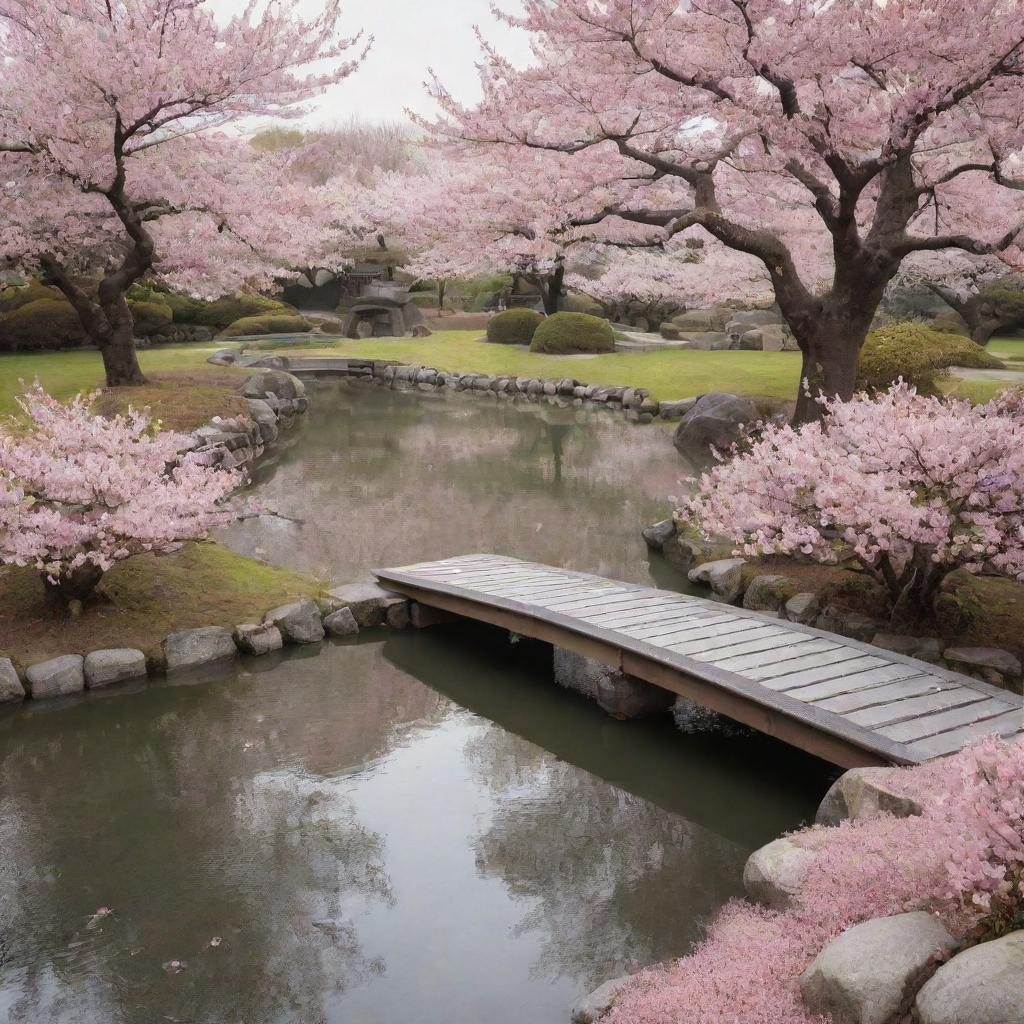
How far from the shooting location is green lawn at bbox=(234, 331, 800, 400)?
70.9ft

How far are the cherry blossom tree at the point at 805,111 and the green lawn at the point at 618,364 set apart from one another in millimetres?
6092

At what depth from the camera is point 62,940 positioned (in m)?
4.57

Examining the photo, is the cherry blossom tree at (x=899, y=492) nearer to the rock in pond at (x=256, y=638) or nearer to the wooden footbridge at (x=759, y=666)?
the wooden footbridge at (x=759, y=666)

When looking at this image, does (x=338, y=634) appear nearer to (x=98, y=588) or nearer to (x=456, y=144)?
(x=98, y=588)

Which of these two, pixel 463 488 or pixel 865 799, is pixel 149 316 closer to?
pixel 463 488

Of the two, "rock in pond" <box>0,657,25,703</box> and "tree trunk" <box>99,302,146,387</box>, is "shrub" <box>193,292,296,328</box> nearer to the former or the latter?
"tree trunk" <box>99,302,146,387</box>

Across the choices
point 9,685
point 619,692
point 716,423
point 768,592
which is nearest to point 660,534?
point 768,592

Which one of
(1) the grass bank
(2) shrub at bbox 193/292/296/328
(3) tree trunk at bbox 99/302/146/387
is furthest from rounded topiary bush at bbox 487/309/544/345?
(3) tree trunk at bbox 99/302/146/387

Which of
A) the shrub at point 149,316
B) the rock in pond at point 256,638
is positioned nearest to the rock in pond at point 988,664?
the rock in pond at point 256,638

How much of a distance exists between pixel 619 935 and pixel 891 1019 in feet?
5.40

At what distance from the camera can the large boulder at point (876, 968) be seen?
125 inches

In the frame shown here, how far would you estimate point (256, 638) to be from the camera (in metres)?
7.92

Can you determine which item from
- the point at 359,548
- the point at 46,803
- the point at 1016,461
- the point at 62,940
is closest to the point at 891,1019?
the point at 62,940

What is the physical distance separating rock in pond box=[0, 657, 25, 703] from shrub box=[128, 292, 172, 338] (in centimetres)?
2427
